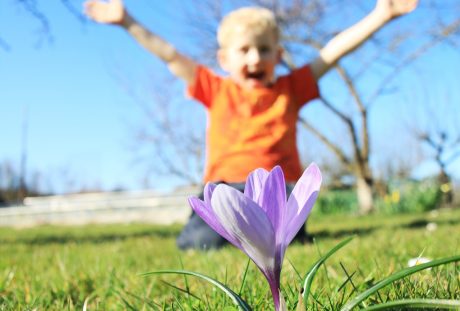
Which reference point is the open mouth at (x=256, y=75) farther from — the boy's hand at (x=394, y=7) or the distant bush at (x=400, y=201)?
the distant bush at (x=400, y=201)

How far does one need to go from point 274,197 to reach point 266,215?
35 mm

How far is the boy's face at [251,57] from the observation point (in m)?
3.42

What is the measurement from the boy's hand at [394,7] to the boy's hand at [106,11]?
4.98 ft

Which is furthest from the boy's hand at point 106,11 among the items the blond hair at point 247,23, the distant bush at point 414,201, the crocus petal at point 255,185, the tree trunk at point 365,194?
the tree trunk at point 365,194

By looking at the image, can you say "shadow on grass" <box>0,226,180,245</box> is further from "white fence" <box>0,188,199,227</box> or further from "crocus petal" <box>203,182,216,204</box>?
"white fence" <box>0,188,199,227</box>

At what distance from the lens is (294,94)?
3855 millimetres

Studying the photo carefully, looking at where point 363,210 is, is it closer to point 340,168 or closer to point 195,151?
point 195,151

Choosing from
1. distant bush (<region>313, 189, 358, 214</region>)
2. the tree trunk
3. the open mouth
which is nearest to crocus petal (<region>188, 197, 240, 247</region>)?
the open mouth

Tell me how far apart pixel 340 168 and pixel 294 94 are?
2588cm

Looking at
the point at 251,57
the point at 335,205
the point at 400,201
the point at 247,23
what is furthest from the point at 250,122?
the point at 335,205

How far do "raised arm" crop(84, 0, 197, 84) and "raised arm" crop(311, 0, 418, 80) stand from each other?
Result: 3.01 feet

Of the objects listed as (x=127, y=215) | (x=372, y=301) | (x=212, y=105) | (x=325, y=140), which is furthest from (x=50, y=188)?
(x=372, y=301)

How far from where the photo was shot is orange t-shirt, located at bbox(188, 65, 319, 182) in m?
3.62

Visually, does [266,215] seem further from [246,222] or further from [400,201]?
[400,201]
